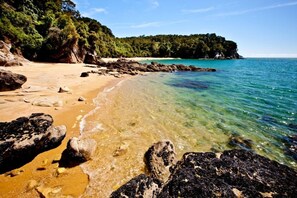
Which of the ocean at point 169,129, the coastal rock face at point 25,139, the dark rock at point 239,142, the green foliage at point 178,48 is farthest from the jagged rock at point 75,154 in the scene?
A: the green foliage at point 178,48

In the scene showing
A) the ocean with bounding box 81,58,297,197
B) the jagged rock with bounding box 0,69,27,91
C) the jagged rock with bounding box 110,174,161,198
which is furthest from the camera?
the jagged rock with bounding box 0,69,27,91

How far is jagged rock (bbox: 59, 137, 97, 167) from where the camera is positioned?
551cm

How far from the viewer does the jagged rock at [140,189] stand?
336 centimetres

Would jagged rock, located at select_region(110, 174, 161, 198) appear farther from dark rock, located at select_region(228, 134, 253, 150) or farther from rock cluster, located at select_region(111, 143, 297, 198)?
dark rock, located at select_region(228, 134, 253, 150)

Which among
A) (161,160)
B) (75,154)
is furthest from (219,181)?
(75,154)

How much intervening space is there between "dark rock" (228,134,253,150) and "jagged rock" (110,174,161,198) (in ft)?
16.9

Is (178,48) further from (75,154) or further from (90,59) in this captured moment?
(75,154)

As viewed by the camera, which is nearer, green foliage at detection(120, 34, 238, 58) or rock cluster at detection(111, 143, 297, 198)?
rock cluster at detection(111, 143, 297, 198)

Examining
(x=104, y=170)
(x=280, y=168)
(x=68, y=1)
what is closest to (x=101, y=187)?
(x=104, y=170)

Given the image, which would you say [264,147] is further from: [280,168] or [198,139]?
[280,168]

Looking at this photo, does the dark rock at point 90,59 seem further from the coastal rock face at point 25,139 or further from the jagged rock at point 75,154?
the jagged rock at point 75,154

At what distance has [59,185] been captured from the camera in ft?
15.4

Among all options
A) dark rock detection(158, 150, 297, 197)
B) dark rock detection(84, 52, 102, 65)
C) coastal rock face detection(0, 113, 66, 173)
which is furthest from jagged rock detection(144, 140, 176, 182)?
dark rock detection(84, 52, 102, 65)

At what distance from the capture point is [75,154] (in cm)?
554
